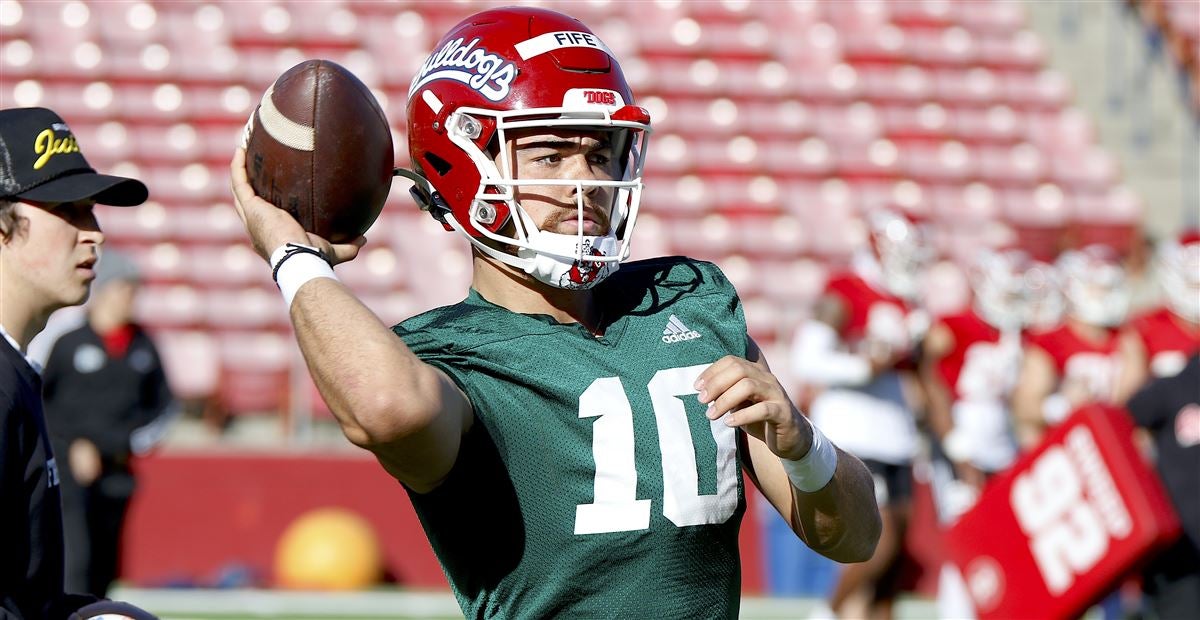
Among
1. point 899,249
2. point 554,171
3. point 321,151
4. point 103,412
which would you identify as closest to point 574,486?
point 554,171

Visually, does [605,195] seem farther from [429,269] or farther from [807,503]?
[429,269]

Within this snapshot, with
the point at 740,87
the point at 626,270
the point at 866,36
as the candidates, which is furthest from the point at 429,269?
the point at 626,270

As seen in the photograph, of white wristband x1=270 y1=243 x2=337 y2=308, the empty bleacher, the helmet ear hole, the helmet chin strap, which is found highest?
white wristband x1=270 y1=243 x2=337 y2=308

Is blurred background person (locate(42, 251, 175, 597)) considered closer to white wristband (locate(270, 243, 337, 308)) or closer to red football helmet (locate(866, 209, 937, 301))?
red football helmet (locate(866, 209, 937, 301))

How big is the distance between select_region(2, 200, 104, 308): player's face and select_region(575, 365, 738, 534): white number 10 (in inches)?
49.0

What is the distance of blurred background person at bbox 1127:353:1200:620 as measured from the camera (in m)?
4.85

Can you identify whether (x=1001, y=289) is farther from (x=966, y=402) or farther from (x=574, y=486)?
(x=574, y=486)

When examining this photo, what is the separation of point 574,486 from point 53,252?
130 centimetres

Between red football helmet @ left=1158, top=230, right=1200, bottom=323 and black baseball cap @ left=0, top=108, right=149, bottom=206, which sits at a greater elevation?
black baseball cap @ left=0, top=108, right=149, bottom=206

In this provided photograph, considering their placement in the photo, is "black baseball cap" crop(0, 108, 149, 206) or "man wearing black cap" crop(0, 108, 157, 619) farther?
"black baseball cap" crop(0, 108, 149, 206)

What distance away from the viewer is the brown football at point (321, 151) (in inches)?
76.5

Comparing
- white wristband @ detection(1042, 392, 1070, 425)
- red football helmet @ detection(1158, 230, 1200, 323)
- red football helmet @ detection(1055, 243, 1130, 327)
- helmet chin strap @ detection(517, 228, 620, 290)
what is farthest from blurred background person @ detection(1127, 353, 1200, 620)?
helmet chin strap @ detection(517, 228, 620, 290)

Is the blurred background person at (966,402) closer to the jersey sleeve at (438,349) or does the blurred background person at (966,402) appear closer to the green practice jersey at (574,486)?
the green practice jersey at (574,486)

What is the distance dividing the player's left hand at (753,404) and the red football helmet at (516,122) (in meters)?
0.32
